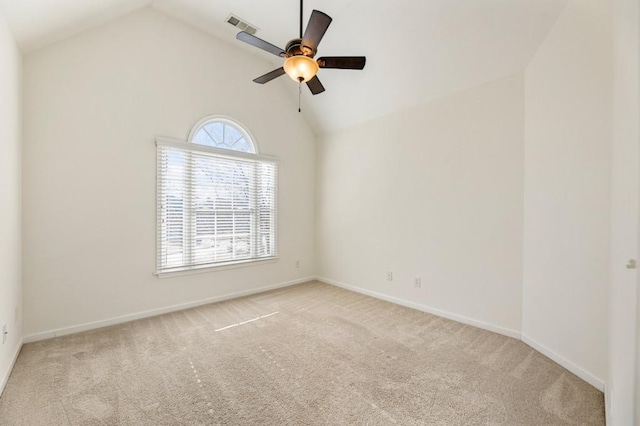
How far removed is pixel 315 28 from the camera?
2.01m

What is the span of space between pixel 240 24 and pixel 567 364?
16.1 ft

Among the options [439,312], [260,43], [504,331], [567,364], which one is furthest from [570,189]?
[260,43]

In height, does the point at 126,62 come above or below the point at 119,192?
above

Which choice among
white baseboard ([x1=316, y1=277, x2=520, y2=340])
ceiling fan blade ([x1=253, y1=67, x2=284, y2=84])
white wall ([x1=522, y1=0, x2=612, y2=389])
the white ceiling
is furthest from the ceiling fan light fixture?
white baseboard ([x1=316, y1=277, x2=520, y2=340])

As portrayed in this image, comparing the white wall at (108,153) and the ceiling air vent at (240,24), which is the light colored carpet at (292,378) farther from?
the ceiling air vent at (240,24)

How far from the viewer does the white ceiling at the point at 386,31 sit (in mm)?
2428

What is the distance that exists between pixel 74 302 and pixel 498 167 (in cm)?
473

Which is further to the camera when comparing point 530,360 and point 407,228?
point 407,228

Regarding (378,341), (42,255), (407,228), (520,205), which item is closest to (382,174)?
(407,228)

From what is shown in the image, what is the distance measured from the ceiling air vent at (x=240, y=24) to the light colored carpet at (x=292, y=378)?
3676 mm

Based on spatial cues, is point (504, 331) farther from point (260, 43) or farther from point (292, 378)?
point (260, 43)

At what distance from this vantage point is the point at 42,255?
2.74 m

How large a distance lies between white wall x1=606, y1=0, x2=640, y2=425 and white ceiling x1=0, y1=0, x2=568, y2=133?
1377 millimetres

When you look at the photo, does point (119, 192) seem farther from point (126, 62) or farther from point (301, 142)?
point (301, 142)
